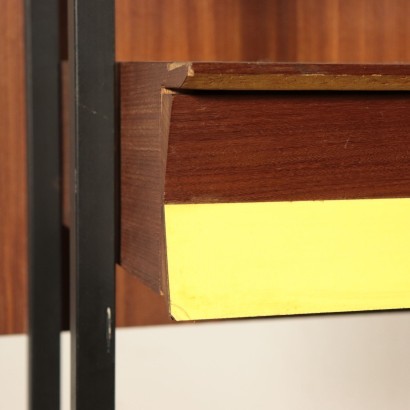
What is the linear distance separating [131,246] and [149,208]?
0.22ft

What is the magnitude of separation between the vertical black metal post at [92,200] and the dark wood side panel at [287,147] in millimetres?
91

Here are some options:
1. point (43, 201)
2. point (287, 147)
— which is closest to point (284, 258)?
point (287, 147)

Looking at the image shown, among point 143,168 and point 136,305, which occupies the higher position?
point 143,168

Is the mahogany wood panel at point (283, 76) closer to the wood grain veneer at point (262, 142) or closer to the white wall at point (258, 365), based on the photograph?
the wood grain veneer at point (262, 142)

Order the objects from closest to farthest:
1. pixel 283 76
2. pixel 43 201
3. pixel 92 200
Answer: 1. pixel 283 76
2. pixel 92 200
3. pixel 43 201

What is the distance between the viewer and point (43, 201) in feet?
3.21

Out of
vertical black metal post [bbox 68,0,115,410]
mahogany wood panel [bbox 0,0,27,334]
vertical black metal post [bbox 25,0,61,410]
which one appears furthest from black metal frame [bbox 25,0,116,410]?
mahogany wood panel [bbox 0,0,27,334]

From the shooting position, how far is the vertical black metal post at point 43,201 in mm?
951

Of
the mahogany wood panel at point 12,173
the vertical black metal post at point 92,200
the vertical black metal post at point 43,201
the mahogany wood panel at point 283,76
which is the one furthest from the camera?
the mahogany wood panel at point 12,173

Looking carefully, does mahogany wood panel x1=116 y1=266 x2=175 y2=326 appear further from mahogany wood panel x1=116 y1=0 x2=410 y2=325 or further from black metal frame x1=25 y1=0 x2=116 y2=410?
black metal frame x1=25 y1=0 x2=116 y2=410

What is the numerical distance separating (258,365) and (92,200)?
0.66 metres

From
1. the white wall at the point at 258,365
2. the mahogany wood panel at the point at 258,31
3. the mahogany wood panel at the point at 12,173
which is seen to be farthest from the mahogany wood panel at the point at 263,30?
the white wall at the point at 258,365

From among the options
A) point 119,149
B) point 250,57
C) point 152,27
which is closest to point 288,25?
point 250,57

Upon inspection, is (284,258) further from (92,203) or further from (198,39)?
(198,39)
